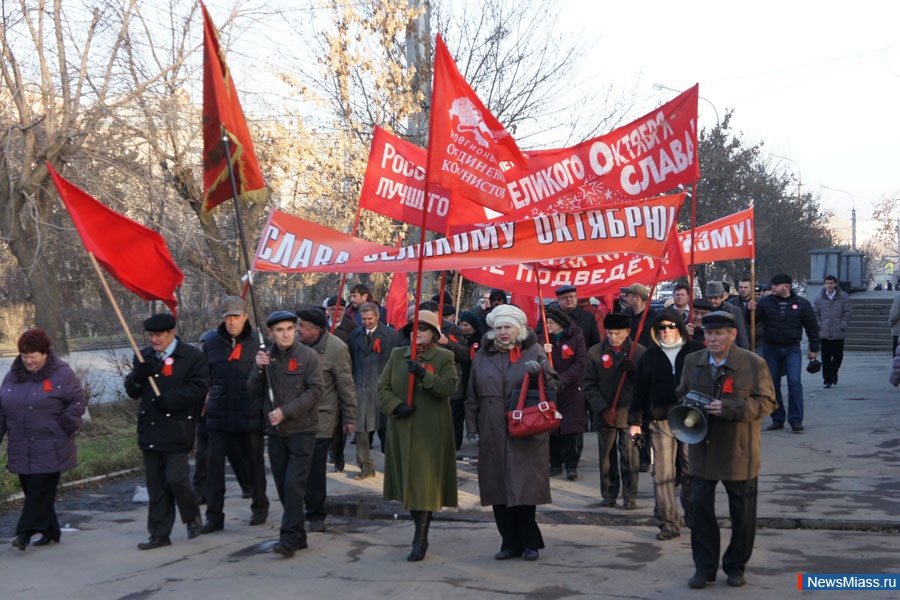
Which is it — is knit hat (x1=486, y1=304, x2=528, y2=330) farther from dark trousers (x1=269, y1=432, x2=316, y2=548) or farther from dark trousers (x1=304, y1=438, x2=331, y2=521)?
dark trousers (x1=304, y1=438, x2=331, y2=521)

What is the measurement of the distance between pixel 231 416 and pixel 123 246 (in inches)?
63.5

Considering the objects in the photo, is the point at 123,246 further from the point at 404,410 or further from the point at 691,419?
the point at 691,419

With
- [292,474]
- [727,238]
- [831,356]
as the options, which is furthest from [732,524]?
[831,356]

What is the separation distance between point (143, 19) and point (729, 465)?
10.3m

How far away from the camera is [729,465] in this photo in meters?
6.07

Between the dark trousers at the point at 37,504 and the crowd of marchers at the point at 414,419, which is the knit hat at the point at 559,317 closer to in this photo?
the crowd of marchers at the point at 414,419

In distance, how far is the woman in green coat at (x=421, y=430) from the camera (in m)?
7.11

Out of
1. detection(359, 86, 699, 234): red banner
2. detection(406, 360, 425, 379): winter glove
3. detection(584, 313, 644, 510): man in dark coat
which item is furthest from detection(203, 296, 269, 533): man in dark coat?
detection(584, 313, 644, 510): man in dark coat

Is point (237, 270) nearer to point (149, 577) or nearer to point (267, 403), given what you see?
point (267, 403)

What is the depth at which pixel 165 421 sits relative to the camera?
Answer: 7.69 metres

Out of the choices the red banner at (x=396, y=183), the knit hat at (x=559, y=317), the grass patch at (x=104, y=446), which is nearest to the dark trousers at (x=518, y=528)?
the knit hat at (x=559, y=317)

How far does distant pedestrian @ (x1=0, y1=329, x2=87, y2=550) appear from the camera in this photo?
7.65 metres

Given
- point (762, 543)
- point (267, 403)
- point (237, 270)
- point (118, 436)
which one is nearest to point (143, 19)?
point (237, 270)

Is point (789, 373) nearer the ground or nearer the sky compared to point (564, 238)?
nearer the ground
